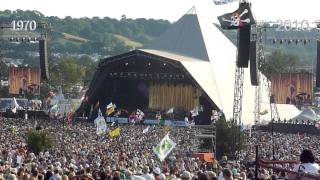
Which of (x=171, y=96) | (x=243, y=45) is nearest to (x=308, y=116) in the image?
(x=171, y=96)

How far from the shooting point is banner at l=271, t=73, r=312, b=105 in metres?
54.6

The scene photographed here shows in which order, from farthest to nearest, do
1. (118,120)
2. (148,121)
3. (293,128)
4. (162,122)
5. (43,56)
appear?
(148,121), (118,120), (162,122), (293,128), (43,56)

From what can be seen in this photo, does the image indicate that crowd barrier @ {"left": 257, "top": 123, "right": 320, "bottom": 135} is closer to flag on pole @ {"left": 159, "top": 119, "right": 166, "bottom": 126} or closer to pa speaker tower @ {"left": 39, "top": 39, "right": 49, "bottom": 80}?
flag on pole @ {"left": 159, "top": 119, "right": 166, "bottom": 126}

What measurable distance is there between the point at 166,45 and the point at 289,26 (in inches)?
963

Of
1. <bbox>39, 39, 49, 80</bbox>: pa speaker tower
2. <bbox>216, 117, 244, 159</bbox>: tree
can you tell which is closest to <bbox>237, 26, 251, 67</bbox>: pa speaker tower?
<bbox>216, 117, 244, 159</bbox>: tree

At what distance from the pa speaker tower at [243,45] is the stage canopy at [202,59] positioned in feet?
87.1

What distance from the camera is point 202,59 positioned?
70.9 metres

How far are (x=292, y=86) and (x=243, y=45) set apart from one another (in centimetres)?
1974

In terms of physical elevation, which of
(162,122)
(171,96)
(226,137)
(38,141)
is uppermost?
(171,96)

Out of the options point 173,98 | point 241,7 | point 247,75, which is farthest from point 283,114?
point 241,7

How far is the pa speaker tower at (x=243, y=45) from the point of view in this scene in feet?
116

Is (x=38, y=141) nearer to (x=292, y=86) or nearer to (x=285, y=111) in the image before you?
(x=292, y=86)

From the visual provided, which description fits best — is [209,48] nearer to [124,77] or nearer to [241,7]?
[124,77]

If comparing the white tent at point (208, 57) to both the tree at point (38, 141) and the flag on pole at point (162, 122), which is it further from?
the tree at point (38, 141)
